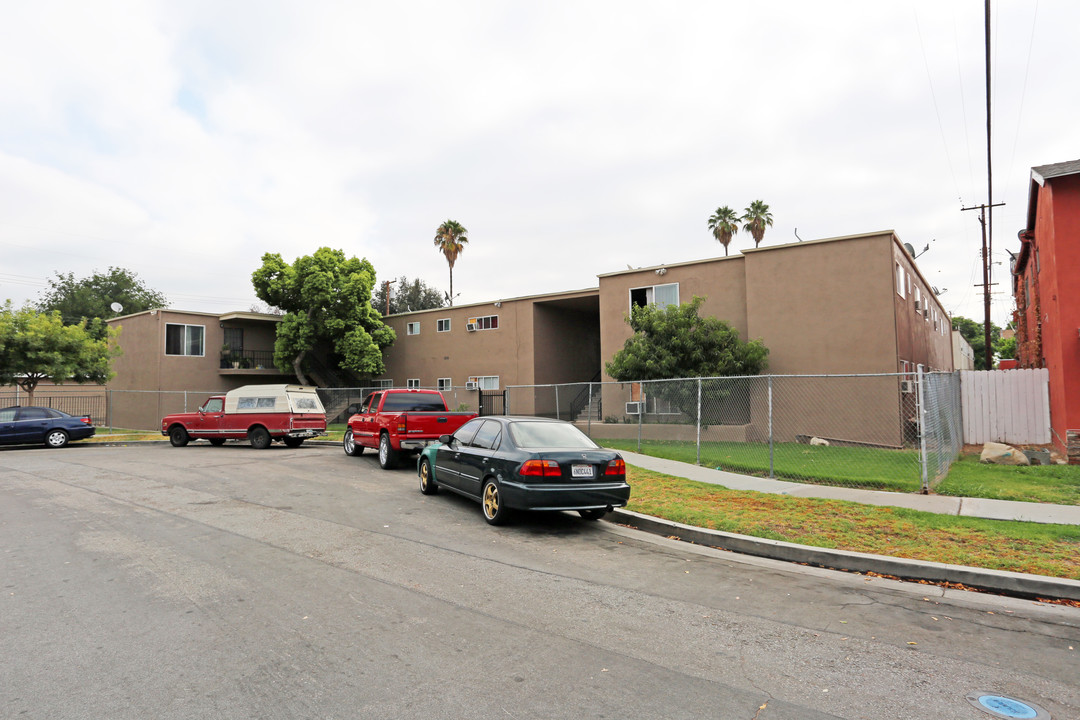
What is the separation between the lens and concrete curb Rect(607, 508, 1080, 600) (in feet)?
18.2

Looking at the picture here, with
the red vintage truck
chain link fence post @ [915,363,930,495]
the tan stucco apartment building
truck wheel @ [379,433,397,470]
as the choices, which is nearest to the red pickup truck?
truck wheel @ [379,433,397,470]

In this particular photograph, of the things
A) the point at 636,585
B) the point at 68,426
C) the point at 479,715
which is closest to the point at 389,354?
the point at 68,426

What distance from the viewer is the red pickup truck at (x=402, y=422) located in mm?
14031

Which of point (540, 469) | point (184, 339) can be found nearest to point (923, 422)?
point (540, 469)

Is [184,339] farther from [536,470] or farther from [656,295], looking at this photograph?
[536,470]

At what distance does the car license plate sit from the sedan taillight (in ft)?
0.55

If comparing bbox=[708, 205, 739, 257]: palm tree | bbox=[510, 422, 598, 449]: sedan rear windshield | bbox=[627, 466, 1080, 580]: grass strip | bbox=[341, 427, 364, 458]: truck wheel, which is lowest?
bbox=[627, 466, 1080, 580]: grass strip

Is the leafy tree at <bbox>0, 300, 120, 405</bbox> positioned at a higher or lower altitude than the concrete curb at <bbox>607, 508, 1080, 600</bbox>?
higher

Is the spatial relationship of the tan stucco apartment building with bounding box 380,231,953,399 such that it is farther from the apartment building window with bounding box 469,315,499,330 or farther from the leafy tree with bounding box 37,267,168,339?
the leafy tree with bounding box 37,267,168,339

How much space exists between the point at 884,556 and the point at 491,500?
15.3 ft

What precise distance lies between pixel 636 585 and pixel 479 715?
2782 mm

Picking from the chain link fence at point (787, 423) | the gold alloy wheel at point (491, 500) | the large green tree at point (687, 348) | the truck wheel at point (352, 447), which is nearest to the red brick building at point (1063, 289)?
the chain link fence at point (787, 423)

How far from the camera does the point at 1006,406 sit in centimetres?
1678

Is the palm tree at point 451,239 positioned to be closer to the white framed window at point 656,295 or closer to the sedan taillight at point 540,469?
the white framed window at point 656,295
